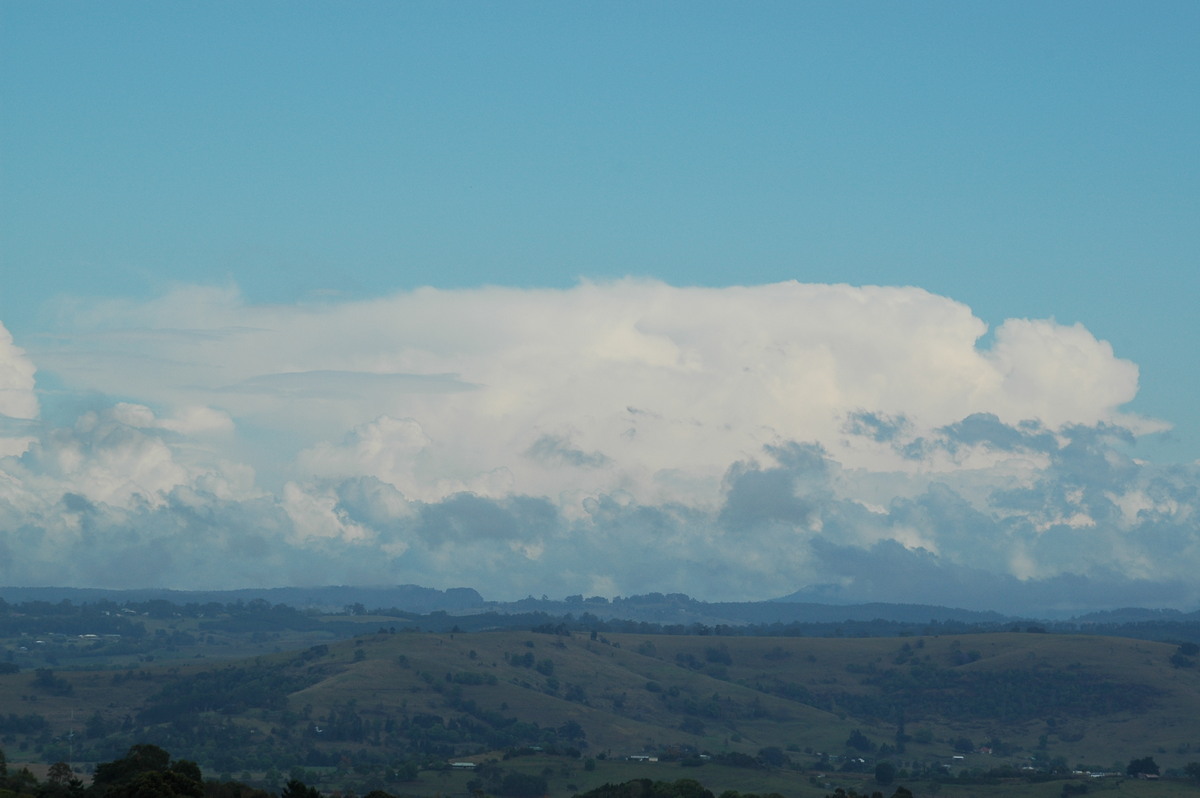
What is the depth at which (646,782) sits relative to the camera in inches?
7785

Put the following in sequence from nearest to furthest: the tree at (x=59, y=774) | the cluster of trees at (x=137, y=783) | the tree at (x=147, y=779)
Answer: the tree at (x=147, y=779) → the cluster of trees at (x=137, y=783) → the tree at (x=59, y=774)

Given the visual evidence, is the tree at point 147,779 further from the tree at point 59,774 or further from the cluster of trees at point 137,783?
the tree at point 59,774

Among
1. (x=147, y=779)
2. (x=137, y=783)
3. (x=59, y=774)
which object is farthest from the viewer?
(x=59, y=774)

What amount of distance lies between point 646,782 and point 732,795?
16195 mm

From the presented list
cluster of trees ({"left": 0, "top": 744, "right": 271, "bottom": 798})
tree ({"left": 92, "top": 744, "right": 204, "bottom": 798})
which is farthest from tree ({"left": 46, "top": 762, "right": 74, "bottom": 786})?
tree ({"left": 92, "top": 744, "right": 204, "bottom": 798})

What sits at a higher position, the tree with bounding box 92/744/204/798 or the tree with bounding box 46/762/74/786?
the tree with bounding box 92/744/204/798

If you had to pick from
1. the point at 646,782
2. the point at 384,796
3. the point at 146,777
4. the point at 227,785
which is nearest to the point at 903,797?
the point at 646,782

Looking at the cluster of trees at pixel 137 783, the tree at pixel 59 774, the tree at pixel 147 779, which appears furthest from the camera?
the tree at pixel 59 774

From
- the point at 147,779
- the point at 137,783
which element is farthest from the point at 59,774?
the point at 147,779

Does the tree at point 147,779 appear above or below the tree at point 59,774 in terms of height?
above

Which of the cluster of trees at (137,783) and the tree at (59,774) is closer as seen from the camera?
the cluster of trees at (137,783)

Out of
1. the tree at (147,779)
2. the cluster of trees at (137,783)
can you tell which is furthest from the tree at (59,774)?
the tree at (147,779)

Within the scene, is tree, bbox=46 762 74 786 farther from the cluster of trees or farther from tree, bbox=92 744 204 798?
tree, bbox=92 744 204 798

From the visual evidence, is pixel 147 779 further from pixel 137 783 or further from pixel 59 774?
pixel 59 774
